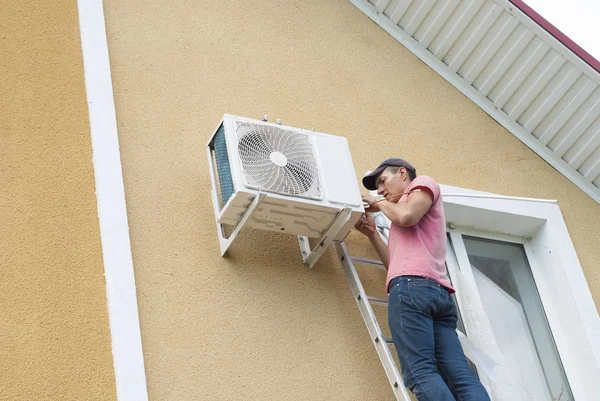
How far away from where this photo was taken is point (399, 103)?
6.07 meters

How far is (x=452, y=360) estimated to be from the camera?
14.4 feet

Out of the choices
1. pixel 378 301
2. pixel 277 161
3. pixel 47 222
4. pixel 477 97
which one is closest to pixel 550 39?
pixel 477 97

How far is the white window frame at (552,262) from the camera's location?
541 cm

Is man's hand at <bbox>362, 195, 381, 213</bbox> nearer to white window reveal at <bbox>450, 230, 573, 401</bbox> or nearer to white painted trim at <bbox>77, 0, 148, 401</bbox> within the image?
white window reveal at <bbox>450, 230, 573, 401</bbox>

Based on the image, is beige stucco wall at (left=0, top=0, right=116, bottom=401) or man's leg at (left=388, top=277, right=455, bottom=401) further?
man's leg at (left=388, top=277, right=455, bottom=401)

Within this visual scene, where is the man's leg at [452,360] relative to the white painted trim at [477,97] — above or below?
below

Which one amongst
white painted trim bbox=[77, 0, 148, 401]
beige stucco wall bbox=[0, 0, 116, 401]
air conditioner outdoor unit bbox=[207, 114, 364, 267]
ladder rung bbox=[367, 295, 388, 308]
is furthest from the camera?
ladder rung bbox=[367, 295, 388, 308]

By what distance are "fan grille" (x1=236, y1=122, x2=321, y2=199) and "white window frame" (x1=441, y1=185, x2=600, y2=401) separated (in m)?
1.24

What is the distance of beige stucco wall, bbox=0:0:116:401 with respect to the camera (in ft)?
12.5

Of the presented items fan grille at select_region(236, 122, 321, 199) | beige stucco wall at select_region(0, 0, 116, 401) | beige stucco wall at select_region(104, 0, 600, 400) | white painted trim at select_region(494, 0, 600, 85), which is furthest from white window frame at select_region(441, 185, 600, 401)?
beige stucco wall at select_region(0, 0, 116, 401)

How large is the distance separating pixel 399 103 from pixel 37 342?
3039 millimetres

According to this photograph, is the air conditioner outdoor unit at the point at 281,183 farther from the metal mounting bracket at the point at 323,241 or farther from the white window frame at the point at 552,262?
the white window frame at the point at 552,262

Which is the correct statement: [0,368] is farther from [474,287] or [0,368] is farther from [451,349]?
[474,287]

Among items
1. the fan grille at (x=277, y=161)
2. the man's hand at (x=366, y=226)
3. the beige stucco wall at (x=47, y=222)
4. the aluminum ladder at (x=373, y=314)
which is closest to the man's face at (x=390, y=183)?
the man's hand at (x=366, y=226)
